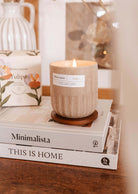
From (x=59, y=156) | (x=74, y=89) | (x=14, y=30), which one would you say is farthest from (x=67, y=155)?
(x=14, y=30)

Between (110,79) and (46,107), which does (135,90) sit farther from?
(110,79)

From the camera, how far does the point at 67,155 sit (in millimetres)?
461

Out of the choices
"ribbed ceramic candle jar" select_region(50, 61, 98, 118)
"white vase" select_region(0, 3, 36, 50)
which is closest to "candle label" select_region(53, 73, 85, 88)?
"ribbed ceramic candle jar" select_region(50, 61, 98, 118)

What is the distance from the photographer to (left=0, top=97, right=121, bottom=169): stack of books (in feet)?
1.48

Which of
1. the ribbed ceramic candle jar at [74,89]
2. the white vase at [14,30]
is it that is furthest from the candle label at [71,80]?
the white vase at [14,30]

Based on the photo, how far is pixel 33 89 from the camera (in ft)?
2.06

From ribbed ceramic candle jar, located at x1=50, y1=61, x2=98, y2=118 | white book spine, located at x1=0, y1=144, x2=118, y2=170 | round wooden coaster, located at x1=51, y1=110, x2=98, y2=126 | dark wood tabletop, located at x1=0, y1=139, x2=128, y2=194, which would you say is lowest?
dark wood tabletop, located at x1=0, y1=139, x2=128, y2=194

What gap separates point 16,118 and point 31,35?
333 millimetres

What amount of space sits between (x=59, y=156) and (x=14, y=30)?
452 millimetres

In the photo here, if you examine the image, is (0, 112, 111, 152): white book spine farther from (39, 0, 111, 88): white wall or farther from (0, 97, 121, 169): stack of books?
(39, 0, 111, 88): white wall

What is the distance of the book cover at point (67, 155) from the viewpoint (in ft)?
1.46

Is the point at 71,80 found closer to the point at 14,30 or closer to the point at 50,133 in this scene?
the point at 50,133

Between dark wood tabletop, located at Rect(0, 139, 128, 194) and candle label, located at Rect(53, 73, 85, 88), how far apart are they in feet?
0.56

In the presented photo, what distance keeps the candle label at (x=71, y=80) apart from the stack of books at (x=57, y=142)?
0.09 meters
